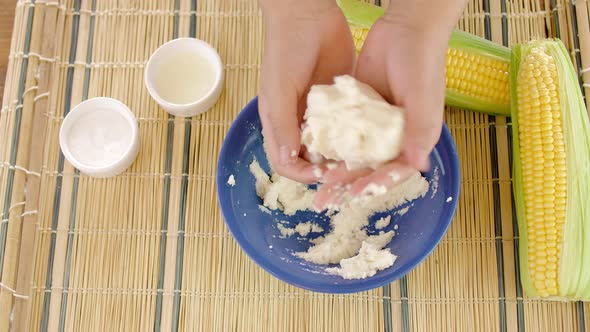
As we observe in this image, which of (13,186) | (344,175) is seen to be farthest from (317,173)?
(13,186)

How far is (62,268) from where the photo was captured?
1.40 metres

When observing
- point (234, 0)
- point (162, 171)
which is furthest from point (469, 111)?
point (162, 171)

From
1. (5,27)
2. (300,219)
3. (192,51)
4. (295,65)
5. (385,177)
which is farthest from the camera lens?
(5,27)

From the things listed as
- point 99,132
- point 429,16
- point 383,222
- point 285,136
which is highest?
point 429,16

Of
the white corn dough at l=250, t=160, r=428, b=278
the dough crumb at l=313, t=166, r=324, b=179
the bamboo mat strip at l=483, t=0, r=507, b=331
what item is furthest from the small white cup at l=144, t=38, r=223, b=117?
the bamboo mat strip at l=483, t=0, r=507, b=331

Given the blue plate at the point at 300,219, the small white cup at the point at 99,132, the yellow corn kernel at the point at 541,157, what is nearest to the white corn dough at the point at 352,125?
the blue plate at the point at 300,219

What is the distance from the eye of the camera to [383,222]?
1.32 metres

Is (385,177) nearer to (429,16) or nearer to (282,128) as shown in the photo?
(282,128)

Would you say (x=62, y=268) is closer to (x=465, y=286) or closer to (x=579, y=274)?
(x=465, y=286)

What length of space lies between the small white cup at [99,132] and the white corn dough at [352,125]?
0.53 meters

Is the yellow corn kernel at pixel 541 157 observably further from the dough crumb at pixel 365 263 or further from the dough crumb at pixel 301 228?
the dough crumb at pixel 301 228

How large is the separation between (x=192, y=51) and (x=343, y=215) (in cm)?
58

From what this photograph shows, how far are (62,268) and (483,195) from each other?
3.51 ft

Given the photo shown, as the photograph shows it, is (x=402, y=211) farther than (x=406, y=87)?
Yes
